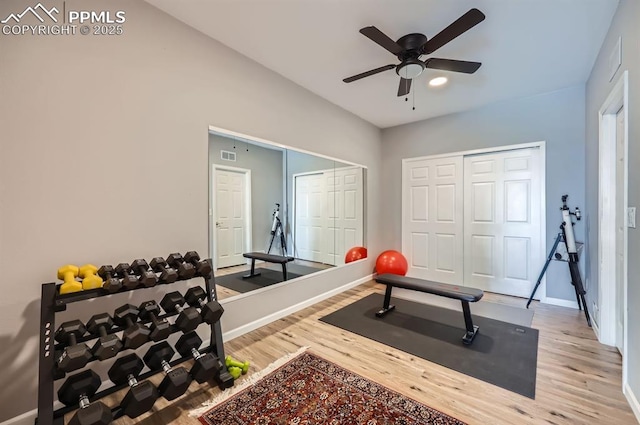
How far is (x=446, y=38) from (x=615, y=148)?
76.2 inches

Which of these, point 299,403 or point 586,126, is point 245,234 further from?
point 586,126

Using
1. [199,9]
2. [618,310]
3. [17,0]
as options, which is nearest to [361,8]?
[199,9]

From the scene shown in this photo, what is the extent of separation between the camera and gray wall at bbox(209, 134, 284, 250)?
281 cm

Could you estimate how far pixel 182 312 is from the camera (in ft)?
5.86

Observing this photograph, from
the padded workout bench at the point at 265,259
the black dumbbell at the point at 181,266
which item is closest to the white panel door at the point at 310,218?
the padded workout bench at the point at 265,259

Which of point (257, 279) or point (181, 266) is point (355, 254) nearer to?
point (257, 279)

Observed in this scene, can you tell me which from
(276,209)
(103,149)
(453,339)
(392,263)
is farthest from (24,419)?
(392,263)

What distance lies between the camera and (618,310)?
2.29 meters

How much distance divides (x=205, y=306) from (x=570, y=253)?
13.2 ft

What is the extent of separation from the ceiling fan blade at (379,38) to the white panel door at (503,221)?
2702 millimetres

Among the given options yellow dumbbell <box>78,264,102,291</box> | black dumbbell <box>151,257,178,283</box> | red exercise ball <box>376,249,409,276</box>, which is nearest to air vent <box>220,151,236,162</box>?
black dumbbell <box>151,257,178,283</box>

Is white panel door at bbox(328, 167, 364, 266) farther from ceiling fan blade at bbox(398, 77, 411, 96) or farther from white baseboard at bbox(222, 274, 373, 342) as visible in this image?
ceiling fan blade at bbox(398, 77, 411, 96)

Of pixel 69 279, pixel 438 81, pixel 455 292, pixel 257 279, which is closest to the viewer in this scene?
pixel 69 279

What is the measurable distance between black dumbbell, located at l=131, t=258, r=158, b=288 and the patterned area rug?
89 centimetres
